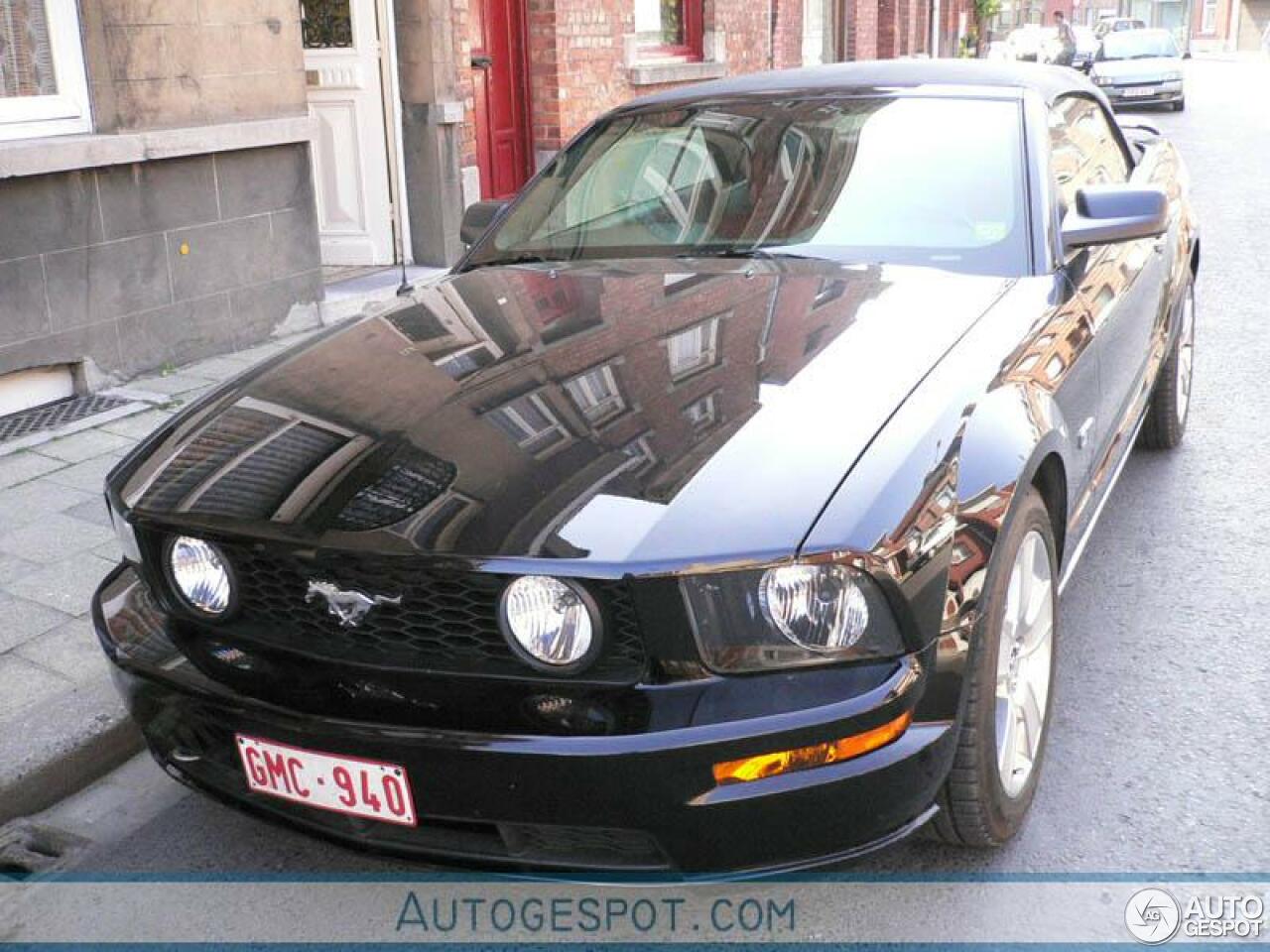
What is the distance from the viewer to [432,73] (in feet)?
28.4

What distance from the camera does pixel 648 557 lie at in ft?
7.19

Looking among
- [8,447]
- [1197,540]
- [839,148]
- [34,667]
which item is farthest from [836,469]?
[8,447]

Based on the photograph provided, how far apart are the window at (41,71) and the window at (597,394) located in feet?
14.0

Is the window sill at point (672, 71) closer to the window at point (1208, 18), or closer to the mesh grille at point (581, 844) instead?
the mesh grille at point (581, 844)

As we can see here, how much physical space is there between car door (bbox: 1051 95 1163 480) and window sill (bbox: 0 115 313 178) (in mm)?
4060

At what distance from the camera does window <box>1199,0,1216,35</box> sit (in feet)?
245

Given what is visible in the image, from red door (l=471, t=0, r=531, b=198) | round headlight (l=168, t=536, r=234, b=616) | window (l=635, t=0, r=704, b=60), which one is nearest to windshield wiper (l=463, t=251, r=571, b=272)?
round headlight (l=168, t=536, r=234, b=616)

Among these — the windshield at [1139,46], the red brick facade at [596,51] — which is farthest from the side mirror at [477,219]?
the windshield at [1139,46]

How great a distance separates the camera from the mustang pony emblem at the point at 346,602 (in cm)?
237

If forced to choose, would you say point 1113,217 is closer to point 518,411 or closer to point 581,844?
point 518,411

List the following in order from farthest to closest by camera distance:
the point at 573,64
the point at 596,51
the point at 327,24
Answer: the point at 596,51 < the point at 573,64 < the point at 327,24

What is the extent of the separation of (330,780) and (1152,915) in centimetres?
157

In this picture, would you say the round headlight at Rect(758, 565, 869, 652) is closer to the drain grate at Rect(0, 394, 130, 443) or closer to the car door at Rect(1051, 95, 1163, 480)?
the car door at Rect(1051, 95, 1163, 480)

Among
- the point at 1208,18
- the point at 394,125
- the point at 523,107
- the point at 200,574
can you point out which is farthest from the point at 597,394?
the point at 1208,18
